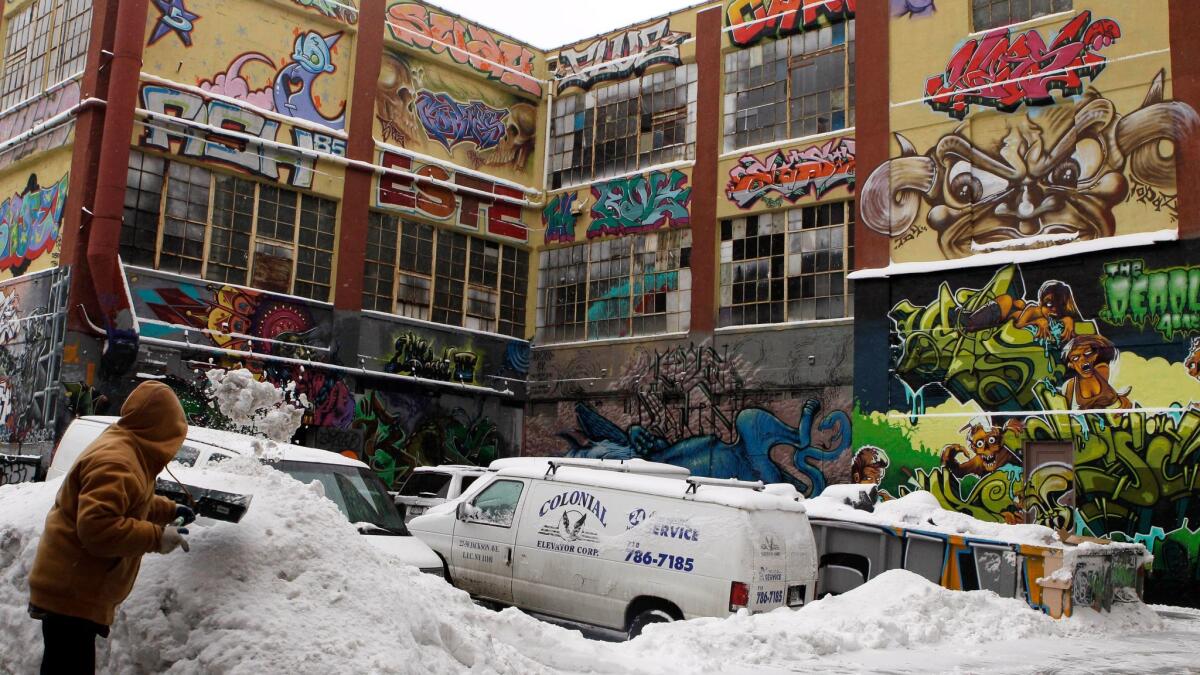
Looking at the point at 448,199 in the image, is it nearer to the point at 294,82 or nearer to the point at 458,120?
the point at 458,120

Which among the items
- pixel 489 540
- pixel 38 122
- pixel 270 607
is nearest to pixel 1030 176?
pixel 489 540

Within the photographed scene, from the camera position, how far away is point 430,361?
22172 millimetres

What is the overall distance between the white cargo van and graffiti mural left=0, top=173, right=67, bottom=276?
1179cm

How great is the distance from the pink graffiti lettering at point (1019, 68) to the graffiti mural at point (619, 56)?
638 centimetres

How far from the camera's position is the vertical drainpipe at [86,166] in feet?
57.5

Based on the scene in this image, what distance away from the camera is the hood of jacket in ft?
14.3

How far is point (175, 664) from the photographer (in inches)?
182

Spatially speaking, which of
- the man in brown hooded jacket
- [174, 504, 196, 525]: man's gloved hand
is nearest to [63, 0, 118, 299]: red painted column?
[174, 504, 196, 525]: man's gloved hand

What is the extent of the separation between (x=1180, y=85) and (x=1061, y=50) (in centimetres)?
199

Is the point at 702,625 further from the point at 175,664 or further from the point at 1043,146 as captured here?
the point at 1043,146

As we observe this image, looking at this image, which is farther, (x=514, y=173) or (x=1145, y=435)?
(x=514, y=173)

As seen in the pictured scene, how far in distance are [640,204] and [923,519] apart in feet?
38.4

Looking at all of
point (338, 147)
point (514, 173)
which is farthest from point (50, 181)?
point (514, 173)

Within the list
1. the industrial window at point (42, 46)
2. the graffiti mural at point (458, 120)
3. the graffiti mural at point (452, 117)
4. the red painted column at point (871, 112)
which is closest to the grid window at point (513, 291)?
the graffiti mural at point (452, 117)
